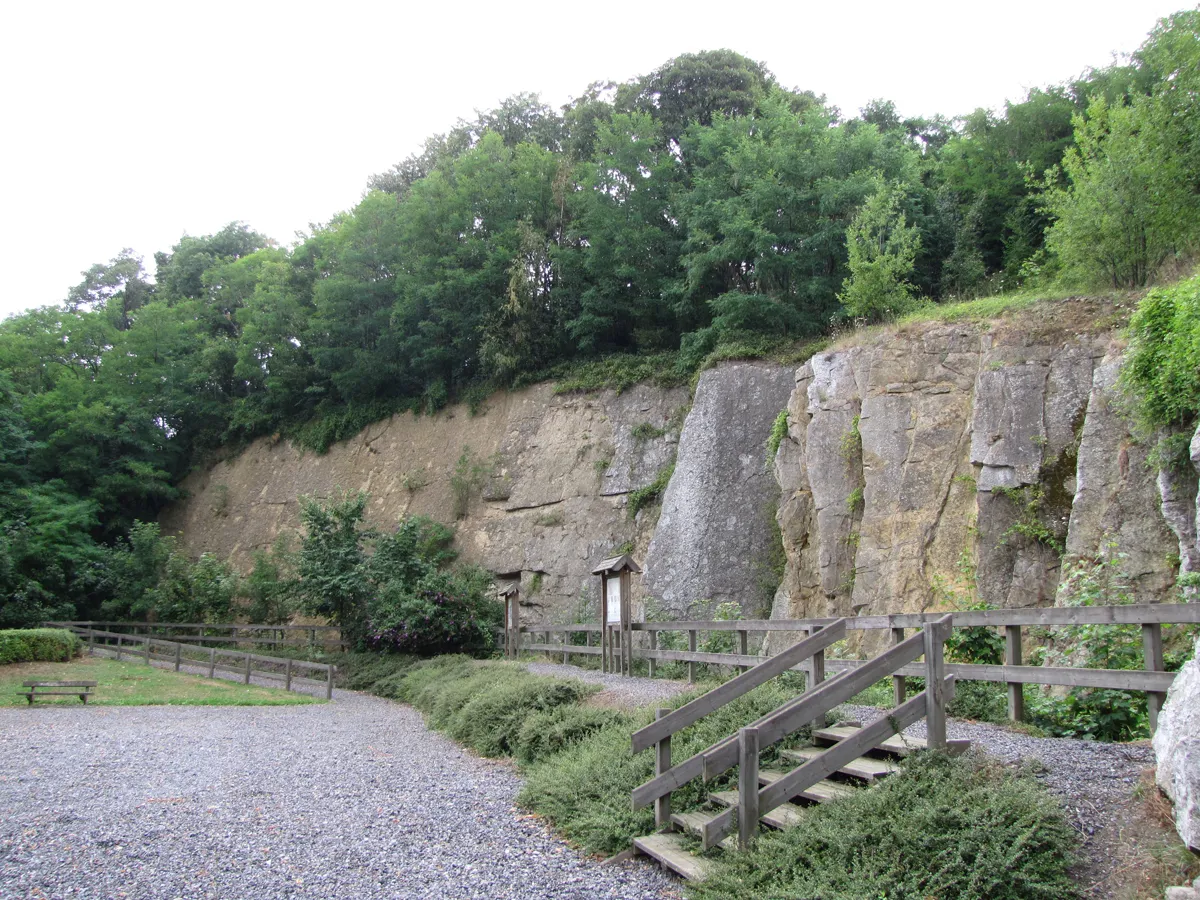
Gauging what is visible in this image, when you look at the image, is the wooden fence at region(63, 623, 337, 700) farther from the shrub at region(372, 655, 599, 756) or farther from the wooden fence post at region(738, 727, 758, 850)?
the wooden fence post at region(738, 727, 758, 850)

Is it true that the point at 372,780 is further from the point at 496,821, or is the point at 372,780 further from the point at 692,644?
the point at 692,644

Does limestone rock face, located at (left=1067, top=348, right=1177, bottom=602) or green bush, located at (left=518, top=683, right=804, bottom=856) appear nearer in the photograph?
green bush, located at (left=518, top=683, right=804, bottom=856)

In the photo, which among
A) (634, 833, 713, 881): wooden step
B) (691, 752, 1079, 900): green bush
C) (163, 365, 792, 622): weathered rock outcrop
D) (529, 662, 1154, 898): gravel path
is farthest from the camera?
(163, 365, 792, 622): weathered rock outcrop

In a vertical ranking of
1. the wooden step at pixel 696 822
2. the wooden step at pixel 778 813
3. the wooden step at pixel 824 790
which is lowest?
the wooden step at pixel 696 822

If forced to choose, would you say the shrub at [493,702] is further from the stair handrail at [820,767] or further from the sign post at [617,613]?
the stair handrail at [820,767]

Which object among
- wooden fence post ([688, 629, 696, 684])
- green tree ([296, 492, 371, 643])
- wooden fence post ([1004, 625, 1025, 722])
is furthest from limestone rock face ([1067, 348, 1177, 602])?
green tree ([296, 492, 371, 643])

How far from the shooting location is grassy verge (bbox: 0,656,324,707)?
16953mm

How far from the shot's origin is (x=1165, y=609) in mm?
6031

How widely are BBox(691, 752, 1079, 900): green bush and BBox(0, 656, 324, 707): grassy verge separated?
14.0 m

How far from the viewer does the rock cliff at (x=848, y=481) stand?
497 inches

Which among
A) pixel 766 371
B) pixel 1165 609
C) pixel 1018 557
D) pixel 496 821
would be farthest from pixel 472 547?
pixel 1165 609

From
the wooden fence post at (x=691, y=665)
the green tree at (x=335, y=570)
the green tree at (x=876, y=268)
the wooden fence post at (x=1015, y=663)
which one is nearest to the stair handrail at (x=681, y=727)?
the wooden fence post at (x=1015, y=663)

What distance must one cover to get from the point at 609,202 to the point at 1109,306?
1674cm

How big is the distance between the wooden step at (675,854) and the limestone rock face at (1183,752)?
2591mm
